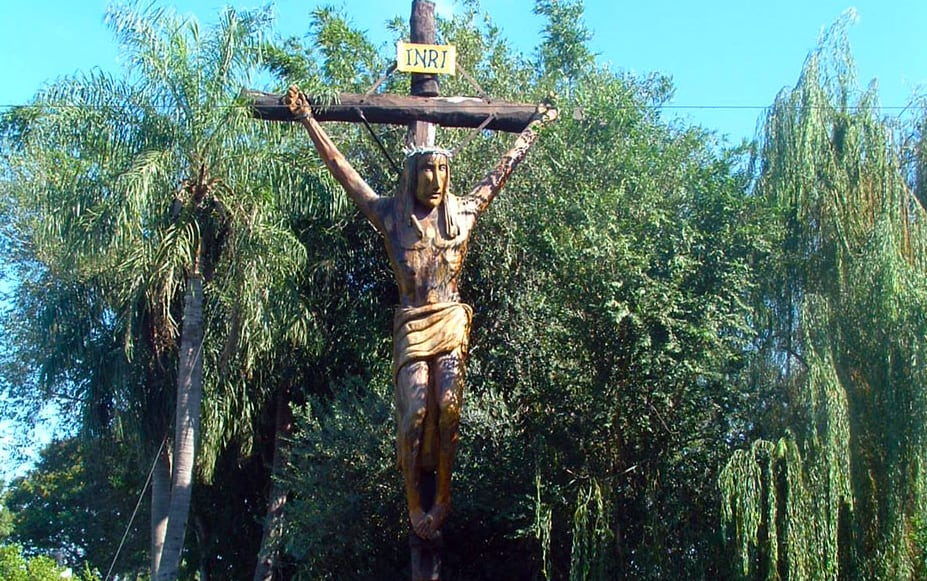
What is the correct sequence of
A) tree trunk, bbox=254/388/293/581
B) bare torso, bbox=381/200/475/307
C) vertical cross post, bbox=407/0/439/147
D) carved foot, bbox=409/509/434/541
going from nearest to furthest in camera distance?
carved foot, bbox=409/509/434/541
bare torso, bbox=381/200/475/307
vertical cross post, bbox=407/0/439/147
tree trunk, bbox=254/388/293/581

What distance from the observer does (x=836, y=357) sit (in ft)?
35.4

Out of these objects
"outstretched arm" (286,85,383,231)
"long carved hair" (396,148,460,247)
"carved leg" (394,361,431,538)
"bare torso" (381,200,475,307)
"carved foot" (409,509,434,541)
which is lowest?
"carved foot" (409,509,434,541)

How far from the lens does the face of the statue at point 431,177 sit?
9.02 metres

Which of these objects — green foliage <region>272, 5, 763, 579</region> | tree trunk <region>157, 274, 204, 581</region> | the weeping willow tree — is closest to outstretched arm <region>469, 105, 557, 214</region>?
green foliage <region>272, 5, 763, 579</region>

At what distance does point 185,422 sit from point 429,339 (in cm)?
448

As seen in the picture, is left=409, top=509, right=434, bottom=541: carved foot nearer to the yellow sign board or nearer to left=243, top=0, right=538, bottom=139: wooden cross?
left=243, top=0, right=538, bottom=139: wooden cross

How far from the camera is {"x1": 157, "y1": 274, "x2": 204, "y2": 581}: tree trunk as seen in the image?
Result: 1194 cm

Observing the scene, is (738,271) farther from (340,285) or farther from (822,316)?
(340,285)

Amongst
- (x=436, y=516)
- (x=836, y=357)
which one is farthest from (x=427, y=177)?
(x=836, y=357)

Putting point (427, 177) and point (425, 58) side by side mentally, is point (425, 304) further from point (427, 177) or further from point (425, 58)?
point (425, 58)

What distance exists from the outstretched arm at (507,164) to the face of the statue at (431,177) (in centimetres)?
52

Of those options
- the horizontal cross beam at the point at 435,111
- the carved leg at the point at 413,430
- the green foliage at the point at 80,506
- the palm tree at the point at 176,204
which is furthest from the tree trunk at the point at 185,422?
the green foliage at the point at 80,506

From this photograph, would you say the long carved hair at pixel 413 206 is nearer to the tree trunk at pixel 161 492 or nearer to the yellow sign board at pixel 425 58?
the yellow sign board at pixel 425 58

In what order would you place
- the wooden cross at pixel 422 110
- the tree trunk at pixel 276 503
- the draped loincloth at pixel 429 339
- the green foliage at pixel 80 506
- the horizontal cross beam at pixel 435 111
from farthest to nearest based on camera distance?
the green foliage at pixel 80 506 < the tree trunk at pixel 276 503 < the horizontal cross beam at pixel 435 111 < the wooden cross at pixel 422 110 < the draped loincloth at pixel 429 339
